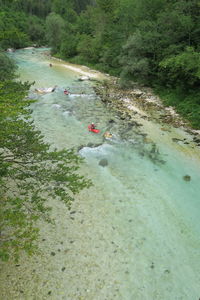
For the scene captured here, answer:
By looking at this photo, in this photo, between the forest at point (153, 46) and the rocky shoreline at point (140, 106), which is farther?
the forest at point (153, 46)

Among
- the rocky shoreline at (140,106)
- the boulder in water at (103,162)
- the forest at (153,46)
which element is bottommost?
the boulder in water at (103,162)

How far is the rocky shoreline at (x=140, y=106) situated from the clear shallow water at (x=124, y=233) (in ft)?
11.2

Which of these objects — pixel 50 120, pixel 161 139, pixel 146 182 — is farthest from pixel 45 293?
pixel 50 120

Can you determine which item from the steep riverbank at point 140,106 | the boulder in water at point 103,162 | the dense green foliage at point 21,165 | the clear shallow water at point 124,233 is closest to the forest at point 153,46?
the steep riverbank at point 140,106

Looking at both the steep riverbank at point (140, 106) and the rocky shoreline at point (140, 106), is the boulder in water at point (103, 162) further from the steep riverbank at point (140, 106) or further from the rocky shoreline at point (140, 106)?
the steep riverbank at point (140, 106)

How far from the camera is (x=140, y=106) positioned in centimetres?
1977

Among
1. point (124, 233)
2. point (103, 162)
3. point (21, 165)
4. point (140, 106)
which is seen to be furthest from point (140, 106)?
point (21, 165)

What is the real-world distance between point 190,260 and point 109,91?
21165mm

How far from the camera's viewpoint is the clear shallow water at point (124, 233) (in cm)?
596

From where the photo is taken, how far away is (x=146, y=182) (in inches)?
405

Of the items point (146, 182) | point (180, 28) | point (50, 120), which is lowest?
point (50, 120)

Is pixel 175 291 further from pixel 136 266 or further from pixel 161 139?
pixel 161 139

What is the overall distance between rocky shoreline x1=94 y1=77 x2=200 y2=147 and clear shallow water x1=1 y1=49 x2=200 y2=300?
11.2 ft

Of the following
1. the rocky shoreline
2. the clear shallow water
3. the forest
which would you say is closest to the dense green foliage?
the clear shallow water
